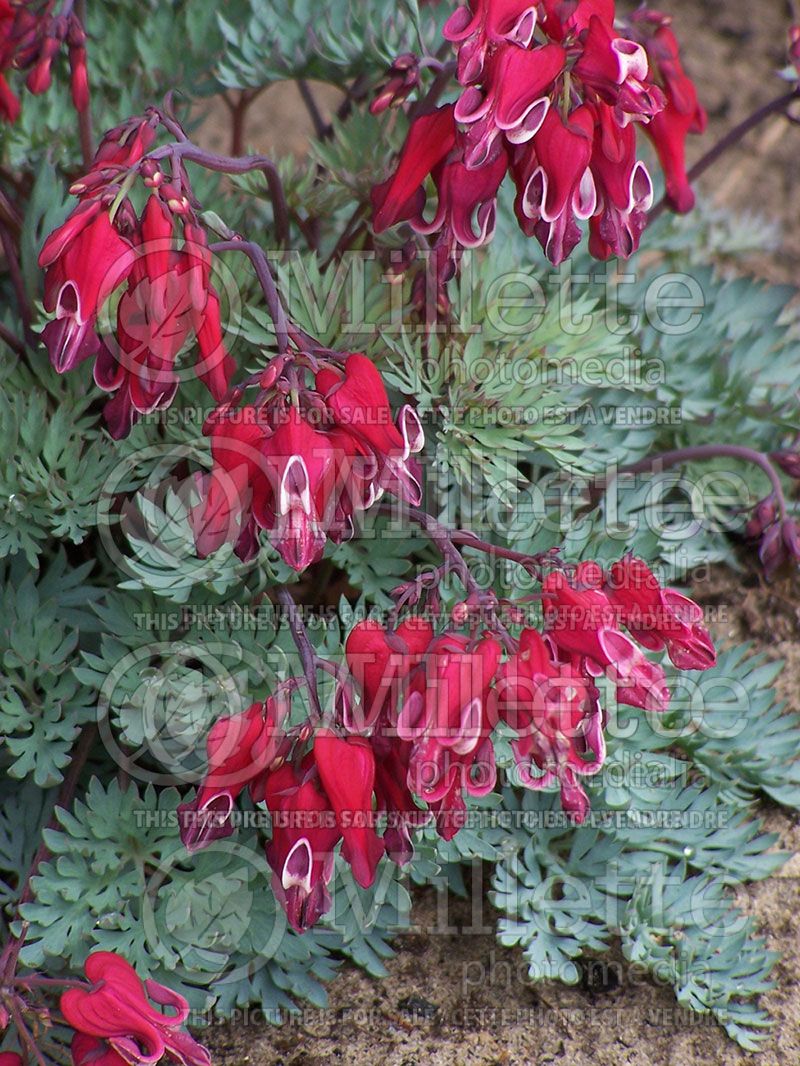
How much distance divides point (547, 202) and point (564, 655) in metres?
0.51

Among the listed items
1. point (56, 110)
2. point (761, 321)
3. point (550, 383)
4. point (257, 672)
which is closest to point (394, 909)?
point (257, 672)

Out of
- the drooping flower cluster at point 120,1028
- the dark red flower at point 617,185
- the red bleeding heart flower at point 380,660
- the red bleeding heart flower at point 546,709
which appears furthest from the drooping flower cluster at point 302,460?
the drooping flower cluster at point 120,1028

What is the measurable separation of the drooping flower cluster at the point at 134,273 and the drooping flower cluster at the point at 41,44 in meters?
0.45

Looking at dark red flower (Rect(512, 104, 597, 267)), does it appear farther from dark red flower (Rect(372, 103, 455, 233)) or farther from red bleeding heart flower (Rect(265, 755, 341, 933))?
red bleeding heart flower (Rect(265, 755, 341, 933))

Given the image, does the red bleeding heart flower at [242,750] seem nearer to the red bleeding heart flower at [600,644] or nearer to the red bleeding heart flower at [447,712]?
the red bleeding heart flower at [447,712]

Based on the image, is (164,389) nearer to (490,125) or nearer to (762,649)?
(490,125)

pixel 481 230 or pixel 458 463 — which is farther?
pixel 458 463

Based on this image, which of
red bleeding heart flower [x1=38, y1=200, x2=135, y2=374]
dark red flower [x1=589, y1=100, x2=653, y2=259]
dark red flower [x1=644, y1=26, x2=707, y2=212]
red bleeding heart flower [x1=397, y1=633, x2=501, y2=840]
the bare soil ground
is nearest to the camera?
red bleeding heart flower [x1=397, y1=633, x2=501, y2=840]

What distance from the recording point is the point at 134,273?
1258mm

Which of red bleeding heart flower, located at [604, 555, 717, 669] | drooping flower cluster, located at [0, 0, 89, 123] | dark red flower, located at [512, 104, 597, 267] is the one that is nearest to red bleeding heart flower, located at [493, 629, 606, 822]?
red bleeding heart flower, located at [604, 555, 717, 669]

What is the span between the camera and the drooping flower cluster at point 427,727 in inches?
44.4

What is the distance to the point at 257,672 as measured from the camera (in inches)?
63.4

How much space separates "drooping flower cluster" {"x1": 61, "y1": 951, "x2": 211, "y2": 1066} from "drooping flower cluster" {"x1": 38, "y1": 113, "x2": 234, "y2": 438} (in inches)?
25.0

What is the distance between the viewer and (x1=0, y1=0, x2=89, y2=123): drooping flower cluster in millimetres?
1669
